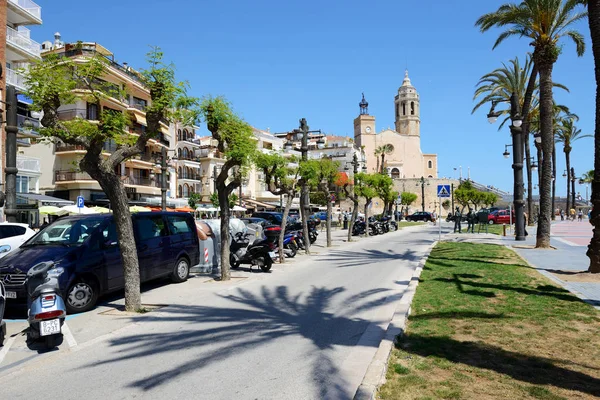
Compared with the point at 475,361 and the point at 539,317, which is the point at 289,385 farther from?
the point at 539,317

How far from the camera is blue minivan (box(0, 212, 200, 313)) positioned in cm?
788

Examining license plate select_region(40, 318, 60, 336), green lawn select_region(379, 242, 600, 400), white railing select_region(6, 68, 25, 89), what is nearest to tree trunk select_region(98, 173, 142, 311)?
license plate select_region(40, 318, 60, 336)

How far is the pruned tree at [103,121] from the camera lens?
790 centimetres

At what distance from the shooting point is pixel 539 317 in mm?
6730

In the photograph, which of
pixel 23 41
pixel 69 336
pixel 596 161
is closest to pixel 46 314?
pixel 69 336

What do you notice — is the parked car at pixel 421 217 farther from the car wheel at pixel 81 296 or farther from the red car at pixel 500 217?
the car wheel at pixel 81 296

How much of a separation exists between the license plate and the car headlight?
4.31ft

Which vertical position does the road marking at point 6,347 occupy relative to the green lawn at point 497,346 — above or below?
below

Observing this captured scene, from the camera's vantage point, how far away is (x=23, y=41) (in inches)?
1180

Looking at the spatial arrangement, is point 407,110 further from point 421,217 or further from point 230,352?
point 230,352

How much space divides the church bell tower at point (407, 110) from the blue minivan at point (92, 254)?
11038 cm

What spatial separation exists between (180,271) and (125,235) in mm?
3502

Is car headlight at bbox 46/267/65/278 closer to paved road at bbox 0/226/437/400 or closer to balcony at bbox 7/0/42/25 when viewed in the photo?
paved road at bbox 0/226/437/400

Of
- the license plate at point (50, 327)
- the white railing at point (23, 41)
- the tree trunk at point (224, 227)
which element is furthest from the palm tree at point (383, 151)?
the license plate at point (50, 327)
